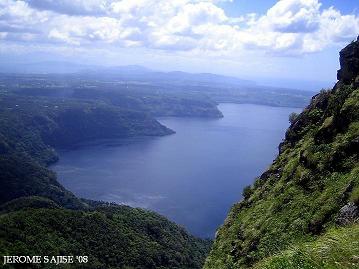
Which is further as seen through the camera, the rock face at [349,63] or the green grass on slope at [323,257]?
the rock face at [349,63]

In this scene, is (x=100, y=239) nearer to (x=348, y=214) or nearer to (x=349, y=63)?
(x=349, y=63)

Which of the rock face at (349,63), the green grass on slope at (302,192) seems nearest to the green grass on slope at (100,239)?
the green grass on slope at (302,192)

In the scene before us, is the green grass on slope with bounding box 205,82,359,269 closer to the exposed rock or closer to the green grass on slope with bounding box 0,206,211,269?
the exposed rock

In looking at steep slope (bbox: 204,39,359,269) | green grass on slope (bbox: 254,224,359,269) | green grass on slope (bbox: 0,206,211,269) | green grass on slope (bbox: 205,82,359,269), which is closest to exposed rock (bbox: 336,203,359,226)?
steep slope (bbox: 204,39,359,269)

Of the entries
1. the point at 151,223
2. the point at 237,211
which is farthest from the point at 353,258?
the point at 151,223

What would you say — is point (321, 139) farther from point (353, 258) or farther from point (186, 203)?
point (186, 203)

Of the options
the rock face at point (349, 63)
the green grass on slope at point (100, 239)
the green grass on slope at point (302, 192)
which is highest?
the rock face at point (349, 63)

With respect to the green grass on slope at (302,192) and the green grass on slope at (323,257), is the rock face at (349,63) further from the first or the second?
the green grass on slope at (323,257)

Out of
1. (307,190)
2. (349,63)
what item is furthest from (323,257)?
(349,63)
